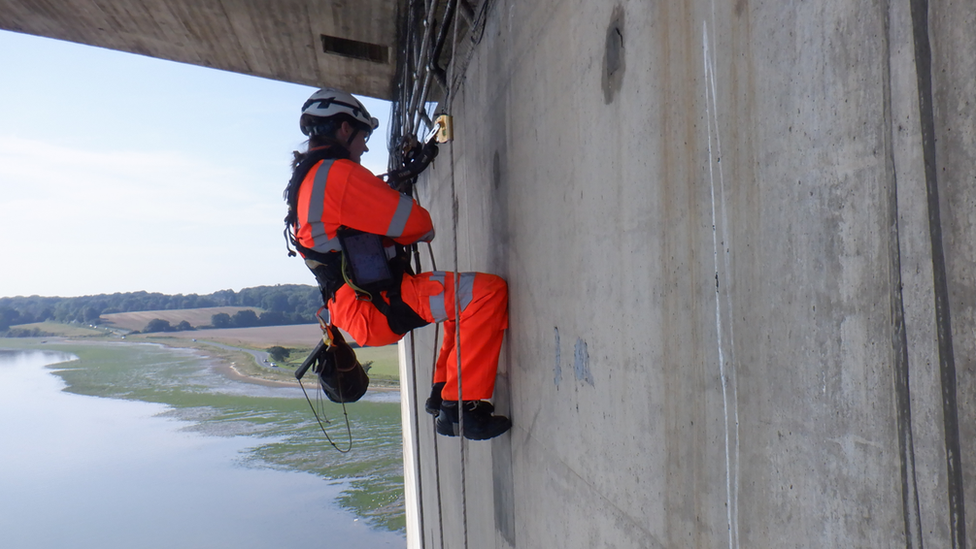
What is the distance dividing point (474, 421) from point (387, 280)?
0.69 metres

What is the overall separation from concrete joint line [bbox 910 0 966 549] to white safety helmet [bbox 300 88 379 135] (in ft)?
A: 7.95

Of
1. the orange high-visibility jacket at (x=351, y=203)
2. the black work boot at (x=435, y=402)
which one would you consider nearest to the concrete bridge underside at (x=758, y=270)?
the orange high-visibility jacket at (x=351, y=203)

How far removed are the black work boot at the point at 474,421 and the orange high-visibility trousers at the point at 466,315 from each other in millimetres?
41

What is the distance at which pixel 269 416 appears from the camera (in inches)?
1859

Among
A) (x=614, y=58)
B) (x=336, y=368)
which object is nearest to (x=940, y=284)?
(x=614, y=58)

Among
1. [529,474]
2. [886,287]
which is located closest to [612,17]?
[886,287]

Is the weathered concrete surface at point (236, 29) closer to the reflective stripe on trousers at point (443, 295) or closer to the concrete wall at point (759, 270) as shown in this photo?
the reflective stripe on trousers at point (443, 295)

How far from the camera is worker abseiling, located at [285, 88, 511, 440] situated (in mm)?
2338

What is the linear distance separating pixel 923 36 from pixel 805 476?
1.97 feet

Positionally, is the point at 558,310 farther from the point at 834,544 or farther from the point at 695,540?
the point at 834,544

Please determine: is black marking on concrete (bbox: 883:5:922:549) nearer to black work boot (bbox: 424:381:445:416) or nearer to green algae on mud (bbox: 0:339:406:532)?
black work boot (bbox: 424:381:445:416)

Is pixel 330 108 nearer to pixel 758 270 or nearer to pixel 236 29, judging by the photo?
pixel 758 270

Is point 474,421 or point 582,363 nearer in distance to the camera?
point 582,363

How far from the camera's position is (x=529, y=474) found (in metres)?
2.16
